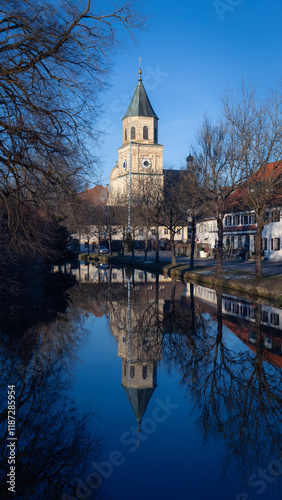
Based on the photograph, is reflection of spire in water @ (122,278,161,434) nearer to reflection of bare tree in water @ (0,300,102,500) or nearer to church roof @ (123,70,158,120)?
reflection of bare tree in water @ (0,300,102,500)

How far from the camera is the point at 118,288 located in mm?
27156

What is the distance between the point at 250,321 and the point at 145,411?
8464 mm

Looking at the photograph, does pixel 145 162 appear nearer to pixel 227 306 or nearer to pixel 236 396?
pixel 227 306

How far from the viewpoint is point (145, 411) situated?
299 inches

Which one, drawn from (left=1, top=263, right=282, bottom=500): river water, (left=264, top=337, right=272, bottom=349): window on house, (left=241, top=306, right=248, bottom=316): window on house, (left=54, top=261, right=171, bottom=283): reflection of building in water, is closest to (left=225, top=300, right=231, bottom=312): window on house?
(left=241, top=306, right=248, bottom=316): window on house

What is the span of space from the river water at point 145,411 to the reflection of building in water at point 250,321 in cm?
10

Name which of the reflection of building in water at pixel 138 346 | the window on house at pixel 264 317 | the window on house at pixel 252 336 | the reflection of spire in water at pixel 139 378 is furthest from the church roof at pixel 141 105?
the reflection of spire in water at pixel 139 378

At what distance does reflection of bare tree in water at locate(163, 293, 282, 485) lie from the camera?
6.18m

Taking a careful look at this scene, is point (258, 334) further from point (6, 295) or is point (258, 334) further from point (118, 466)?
point (6, 295)

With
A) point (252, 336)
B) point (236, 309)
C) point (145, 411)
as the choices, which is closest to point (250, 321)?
point (252, 336)

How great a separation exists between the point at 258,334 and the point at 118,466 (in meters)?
8.23

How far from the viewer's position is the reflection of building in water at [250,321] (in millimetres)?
12094

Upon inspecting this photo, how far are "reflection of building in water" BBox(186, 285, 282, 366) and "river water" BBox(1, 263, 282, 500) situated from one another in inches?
3.9

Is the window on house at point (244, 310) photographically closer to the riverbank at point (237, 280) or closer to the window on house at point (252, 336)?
the riverbank at point (237, 280)
